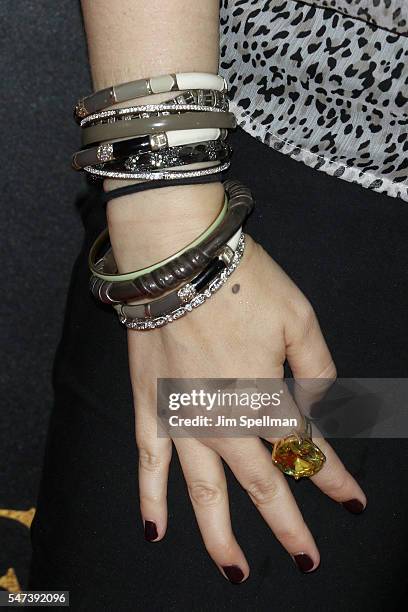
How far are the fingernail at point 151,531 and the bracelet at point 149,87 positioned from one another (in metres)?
0.48

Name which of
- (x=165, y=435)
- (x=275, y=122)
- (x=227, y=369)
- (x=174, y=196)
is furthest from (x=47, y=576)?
(x=275, y=122)

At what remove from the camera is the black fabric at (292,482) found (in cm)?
78

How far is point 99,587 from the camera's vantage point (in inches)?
31.5

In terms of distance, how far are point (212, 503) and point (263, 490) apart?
6 centimetres

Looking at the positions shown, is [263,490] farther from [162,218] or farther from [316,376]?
[162,218]

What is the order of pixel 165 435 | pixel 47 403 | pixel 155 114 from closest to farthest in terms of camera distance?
pixel 155 114 → pixel 165 435 → pixel 47 403

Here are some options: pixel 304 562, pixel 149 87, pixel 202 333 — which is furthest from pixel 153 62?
pixel 304 562

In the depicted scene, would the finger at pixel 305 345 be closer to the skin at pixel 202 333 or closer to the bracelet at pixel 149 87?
the skin at pixel 202 333

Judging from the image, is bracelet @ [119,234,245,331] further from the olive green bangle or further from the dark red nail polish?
the dark red nail polish

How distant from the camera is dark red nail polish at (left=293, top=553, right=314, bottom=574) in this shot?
77cm

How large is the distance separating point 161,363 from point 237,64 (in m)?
0.36

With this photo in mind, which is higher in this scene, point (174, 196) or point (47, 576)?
point (174, 196)

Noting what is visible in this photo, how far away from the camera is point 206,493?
75cm

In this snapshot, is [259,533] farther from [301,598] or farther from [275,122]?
[275,122]
